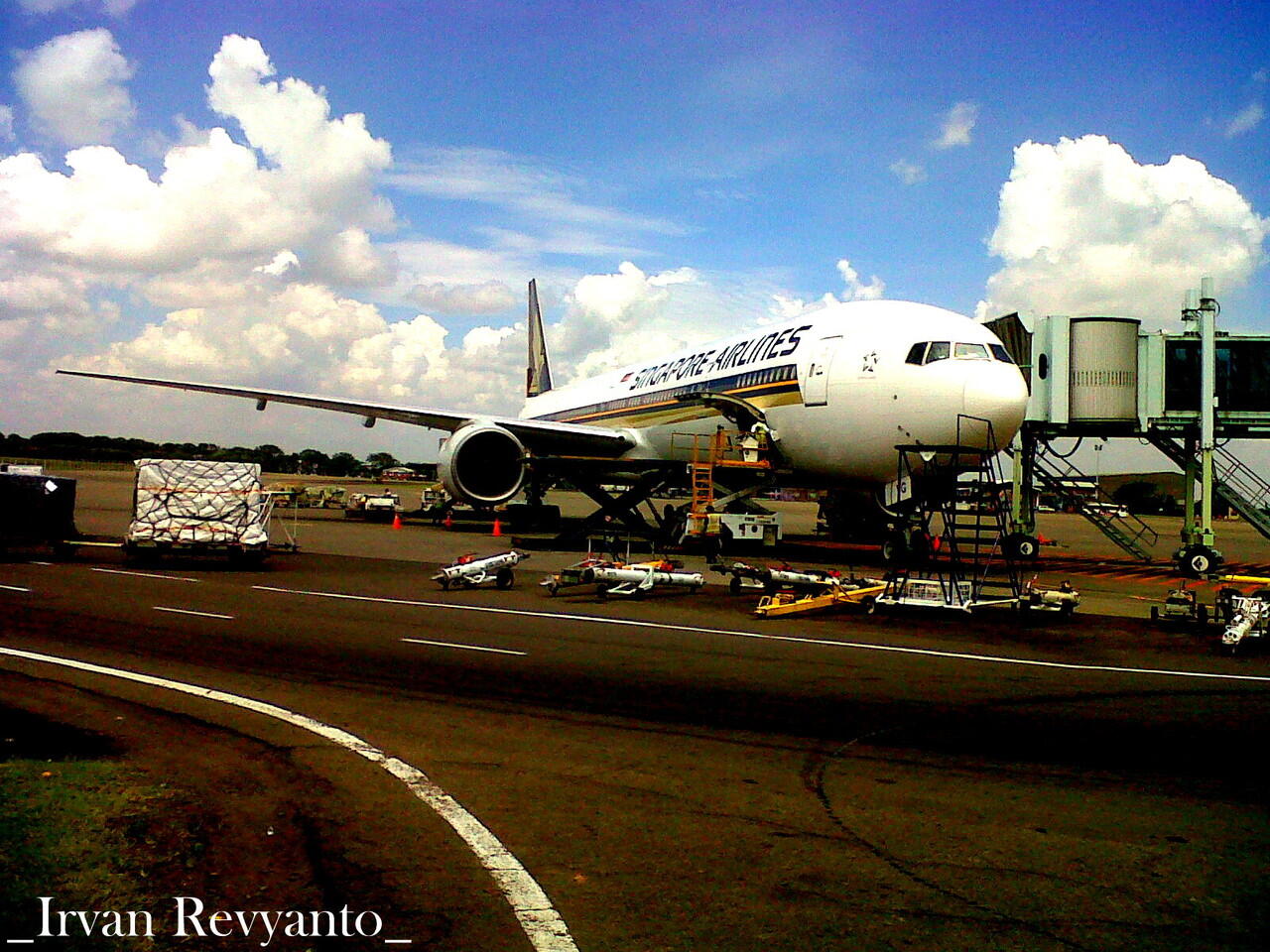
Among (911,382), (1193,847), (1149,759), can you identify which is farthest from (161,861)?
(911,382)

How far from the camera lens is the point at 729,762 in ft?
20.4

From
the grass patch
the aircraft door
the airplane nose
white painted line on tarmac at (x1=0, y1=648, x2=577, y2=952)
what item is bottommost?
white painted line on tarmac at (x1=0, y1=648, x2=577, y2=952)

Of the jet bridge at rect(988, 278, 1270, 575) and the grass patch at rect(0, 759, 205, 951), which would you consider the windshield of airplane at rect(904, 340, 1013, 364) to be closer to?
the jet bridge at rect(988, 278, 1270, 575)

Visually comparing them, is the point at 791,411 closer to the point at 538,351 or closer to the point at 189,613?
the point at 189,613

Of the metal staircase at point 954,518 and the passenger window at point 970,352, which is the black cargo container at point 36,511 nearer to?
the metal staircase at point 954,518

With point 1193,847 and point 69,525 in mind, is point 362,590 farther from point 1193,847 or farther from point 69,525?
point 1193,847

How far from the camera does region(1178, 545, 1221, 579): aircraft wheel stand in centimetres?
2123

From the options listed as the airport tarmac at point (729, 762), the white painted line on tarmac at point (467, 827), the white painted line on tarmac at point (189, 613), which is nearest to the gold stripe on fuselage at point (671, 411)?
the airport tarmac at point (729, 762)

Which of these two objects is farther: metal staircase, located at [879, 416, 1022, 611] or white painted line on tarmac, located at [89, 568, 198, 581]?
white painted line on tarmac, located at [89, 568, 198, 581]

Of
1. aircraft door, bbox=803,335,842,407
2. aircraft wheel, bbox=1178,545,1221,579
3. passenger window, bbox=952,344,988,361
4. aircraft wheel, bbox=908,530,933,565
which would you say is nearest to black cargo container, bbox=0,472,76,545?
aircraft door, bbox=803,335,842,407

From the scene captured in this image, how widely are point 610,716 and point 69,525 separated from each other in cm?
1715

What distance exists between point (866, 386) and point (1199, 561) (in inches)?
346

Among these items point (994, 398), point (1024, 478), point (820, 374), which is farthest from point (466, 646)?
point (1024, 478)

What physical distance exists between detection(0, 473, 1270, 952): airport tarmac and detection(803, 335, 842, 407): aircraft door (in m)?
7.25
